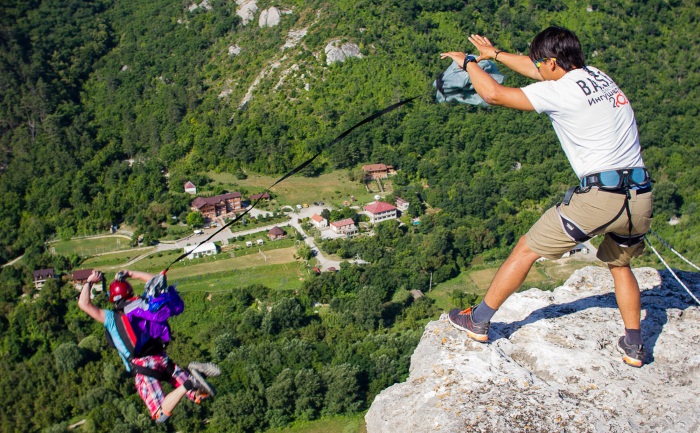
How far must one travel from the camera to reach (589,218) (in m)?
5.14

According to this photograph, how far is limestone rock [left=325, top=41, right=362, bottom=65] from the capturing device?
48969 mm

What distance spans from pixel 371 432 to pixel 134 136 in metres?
46.5

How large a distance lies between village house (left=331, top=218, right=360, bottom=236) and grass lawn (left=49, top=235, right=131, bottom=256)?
38.9 feet

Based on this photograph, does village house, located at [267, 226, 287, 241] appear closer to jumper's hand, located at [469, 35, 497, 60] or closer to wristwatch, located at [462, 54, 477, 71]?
jumper's hand, located at [469, 35, 497, 60]

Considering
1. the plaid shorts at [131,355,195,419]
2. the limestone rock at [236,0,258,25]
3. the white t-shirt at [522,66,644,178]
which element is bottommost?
the plaid shorts at [131,355,195,419]

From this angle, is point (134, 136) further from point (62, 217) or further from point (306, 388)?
point (306, 388)

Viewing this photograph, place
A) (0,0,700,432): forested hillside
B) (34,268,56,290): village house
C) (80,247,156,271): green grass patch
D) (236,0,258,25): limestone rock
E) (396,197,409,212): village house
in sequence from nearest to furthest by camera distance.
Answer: (0,0,700,432): forested hillside
(34,268,56,290): village house
(80,247,156,271): green grass patch
(396,197,409,212): village house
(236,0,258,25): limestone rock

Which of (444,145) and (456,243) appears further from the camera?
(444,145)

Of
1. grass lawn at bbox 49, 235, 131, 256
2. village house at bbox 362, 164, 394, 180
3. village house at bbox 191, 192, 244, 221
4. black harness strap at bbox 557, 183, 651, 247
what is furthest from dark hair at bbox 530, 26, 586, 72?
village house at bbox 362, 164, 394, 180

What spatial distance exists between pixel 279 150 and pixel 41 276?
17848 mm

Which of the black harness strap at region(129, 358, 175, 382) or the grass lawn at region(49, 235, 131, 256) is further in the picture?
the grass lawn at region(49, 235, 131, 256)

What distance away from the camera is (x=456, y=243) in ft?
109

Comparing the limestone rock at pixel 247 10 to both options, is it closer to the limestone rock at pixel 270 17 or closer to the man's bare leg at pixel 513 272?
the limestone rock at pixel 270 17

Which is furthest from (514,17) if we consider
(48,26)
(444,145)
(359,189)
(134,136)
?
(48,26)
